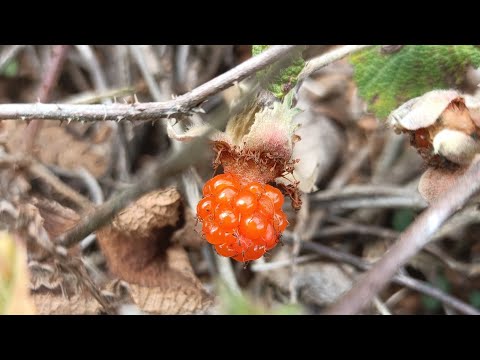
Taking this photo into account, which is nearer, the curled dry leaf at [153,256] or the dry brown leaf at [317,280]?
the curled dry leaf at [153,256]

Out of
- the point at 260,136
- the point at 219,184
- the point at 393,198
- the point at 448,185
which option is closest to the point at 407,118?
the point at 448,185

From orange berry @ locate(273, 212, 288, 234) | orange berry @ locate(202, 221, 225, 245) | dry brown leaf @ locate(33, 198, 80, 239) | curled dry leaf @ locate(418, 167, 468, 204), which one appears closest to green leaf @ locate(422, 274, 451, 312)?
curled dry leaf @ locate(418, 167, 468, 204)

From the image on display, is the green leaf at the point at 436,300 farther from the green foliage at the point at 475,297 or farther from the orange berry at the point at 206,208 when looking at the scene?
the orange berry at the point at 206,208

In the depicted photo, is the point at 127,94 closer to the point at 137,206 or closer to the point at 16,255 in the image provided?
the point at 137,206

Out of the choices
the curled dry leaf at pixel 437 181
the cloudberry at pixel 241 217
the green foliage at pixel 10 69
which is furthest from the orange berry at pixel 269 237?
the green foliage at pixel 10 69

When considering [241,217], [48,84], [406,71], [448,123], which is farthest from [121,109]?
[406,71]

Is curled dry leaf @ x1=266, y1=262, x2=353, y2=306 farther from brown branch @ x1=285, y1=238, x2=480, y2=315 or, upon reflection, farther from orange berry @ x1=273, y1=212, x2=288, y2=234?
orange berry @ x1=273, y1=212, x2=288, y2=234
